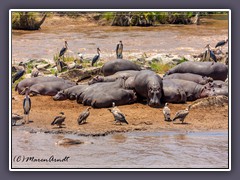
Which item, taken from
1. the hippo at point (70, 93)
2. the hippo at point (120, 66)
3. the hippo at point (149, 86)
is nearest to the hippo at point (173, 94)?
the hippo at point (149, 86)

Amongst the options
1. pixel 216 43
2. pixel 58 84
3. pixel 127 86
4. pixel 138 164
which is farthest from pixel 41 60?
pixel 138 164

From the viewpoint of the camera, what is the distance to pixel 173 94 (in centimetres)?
2147

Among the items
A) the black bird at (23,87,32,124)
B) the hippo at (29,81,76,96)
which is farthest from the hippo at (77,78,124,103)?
the black bird at (23,87,32,124)

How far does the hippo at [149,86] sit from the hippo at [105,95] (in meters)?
0.21

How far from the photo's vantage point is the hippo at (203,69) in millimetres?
22672

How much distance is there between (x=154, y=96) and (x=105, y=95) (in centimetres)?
105

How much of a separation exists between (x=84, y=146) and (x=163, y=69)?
5335mm

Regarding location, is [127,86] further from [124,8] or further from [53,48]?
[124,8]

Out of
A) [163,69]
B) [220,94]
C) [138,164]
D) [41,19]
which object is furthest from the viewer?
[163,69]

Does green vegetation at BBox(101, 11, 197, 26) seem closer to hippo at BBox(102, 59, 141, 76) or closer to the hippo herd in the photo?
the hippo herd

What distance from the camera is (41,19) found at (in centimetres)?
1992

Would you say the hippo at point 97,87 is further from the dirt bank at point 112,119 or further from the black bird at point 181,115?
the black bird at point 181,115

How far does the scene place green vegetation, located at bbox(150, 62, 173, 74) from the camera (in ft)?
76.6

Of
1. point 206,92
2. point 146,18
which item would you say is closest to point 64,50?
point 146,18
